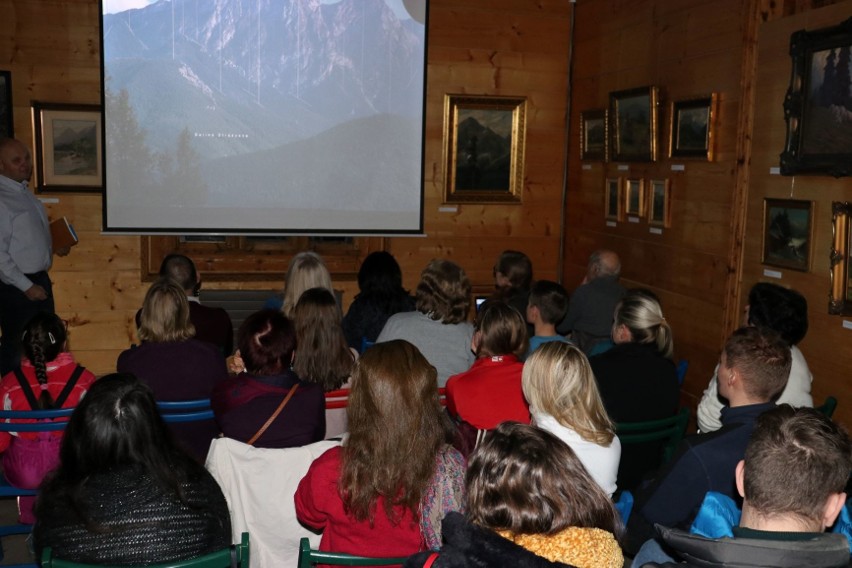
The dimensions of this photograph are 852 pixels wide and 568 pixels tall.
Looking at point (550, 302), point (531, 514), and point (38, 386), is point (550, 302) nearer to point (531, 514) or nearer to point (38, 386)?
point (38, 386)

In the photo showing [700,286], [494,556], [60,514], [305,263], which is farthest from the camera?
[700,286]

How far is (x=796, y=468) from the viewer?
1.72m

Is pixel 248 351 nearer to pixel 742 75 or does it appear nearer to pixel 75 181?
pixel 742 75

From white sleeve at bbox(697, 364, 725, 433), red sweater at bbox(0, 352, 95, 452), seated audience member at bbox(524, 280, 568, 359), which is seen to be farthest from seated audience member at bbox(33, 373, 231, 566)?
seated audience member at bbox(524, 280, 568, 359)

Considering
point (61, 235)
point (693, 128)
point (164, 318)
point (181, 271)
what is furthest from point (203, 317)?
point (693, 128)

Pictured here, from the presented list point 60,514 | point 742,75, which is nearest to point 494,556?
point 60,514

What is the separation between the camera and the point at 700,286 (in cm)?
574

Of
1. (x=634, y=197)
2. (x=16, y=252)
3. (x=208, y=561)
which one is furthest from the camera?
(x=634, y=197)

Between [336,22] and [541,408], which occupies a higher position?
[336,22]

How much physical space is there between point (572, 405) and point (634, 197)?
4.11m

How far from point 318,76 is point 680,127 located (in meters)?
3.03

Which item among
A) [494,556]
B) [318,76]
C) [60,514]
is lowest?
[60,514]

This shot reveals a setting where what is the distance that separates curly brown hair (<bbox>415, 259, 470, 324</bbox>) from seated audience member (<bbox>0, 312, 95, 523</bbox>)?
5.47ft

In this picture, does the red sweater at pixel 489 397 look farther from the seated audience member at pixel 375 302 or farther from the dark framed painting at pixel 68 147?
the dark framed painting at pixel 68 147
